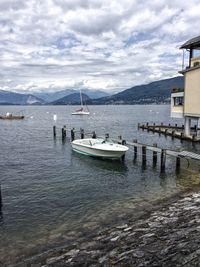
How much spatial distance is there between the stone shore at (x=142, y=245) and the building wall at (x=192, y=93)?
28819 millimetres

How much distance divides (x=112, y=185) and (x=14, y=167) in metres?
12.3

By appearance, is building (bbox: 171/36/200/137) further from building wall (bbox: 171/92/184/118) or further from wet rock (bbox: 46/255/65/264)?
wet rock (bbox: 46/255/65/264)

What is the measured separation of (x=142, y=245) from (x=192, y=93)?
1399 inches

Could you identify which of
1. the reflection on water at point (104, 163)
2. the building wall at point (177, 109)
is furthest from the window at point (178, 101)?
the reflection on water at point (104, 163)

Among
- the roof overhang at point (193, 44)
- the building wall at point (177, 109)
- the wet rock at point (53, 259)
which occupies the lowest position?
the wet rock at point (53, 259)

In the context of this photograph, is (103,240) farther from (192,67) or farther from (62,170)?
(192,67)

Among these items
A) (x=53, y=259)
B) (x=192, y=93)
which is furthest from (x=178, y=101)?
(x=53, y=259)

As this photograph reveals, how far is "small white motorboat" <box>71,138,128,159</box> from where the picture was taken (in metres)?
33.4

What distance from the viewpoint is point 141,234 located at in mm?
13680

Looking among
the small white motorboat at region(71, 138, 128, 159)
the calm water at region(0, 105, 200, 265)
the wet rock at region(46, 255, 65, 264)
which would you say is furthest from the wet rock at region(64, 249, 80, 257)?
the small white motorboat at region(71, 138, 128, 159)

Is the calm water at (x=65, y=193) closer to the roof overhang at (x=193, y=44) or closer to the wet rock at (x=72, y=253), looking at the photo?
the wet rock at (x=72, y=253)

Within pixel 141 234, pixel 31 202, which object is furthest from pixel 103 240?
pixel 31 202

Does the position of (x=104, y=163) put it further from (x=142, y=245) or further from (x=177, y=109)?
(x=177, y=109)

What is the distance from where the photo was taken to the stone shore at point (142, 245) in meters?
10.2
